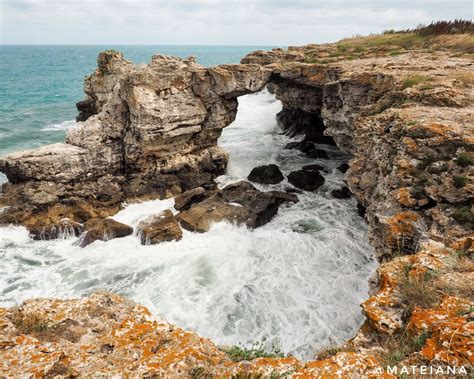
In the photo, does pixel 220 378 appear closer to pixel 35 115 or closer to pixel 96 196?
pixel 96 196

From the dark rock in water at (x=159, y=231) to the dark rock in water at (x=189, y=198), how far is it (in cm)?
215

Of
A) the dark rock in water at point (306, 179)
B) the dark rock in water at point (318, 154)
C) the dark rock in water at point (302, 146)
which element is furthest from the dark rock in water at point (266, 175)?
the dark rock in water at point (302, 146)

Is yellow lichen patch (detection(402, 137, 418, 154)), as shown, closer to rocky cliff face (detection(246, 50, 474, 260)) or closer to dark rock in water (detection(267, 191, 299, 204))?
rocky cliff face (detection(246, 50, 474, 260))

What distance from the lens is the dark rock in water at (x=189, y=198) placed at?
65.6 ft

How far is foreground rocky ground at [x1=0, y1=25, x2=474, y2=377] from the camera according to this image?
4738 millimetres

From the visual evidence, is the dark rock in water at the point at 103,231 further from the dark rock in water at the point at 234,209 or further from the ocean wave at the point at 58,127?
the ocean wave at the point at 58,127

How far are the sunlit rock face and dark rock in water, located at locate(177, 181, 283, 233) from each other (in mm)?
3248

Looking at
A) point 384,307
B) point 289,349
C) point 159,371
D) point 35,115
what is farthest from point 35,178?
point 35,115

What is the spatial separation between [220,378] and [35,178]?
19273 millimetres

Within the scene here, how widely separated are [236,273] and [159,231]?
5.00 meters

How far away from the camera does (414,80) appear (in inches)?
627

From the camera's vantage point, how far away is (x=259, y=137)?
33438 millimetres

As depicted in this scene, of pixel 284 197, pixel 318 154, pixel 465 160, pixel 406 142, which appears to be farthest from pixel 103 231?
pixel 318 154

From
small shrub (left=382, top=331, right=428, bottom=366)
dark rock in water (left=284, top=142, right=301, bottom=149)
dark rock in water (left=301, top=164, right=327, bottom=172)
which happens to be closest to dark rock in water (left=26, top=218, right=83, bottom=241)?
dark rock in water (left=301, top=164, right=327, bottom=172)
